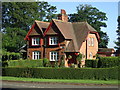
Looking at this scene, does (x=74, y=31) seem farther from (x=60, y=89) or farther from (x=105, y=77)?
(x=60, y=89)

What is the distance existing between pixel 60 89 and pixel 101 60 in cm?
1905

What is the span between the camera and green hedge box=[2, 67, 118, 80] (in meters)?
27.8

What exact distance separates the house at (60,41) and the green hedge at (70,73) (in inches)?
670

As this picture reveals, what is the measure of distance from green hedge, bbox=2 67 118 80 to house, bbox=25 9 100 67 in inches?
670

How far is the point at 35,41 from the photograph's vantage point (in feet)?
167

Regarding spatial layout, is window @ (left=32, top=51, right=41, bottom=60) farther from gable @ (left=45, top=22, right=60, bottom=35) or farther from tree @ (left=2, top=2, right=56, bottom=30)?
tree @ (left=2, top=2, right=56, bottom=30)

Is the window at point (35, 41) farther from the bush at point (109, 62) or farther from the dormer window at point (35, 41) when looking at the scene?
the bush at point (109, 62)

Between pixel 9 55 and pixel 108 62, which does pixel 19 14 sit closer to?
pixel 9 55

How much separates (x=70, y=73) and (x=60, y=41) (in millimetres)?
19489

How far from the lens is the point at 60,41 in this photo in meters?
48.1

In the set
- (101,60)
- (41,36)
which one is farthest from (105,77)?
(41,36)

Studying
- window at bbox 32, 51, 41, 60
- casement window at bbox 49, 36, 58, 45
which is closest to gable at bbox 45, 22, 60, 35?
casement window at bbox 49, 36, 58, 45

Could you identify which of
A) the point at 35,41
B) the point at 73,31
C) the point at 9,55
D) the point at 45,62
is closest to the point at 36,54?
the point at 35,41

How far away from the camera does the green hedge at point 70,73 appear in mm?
27750
